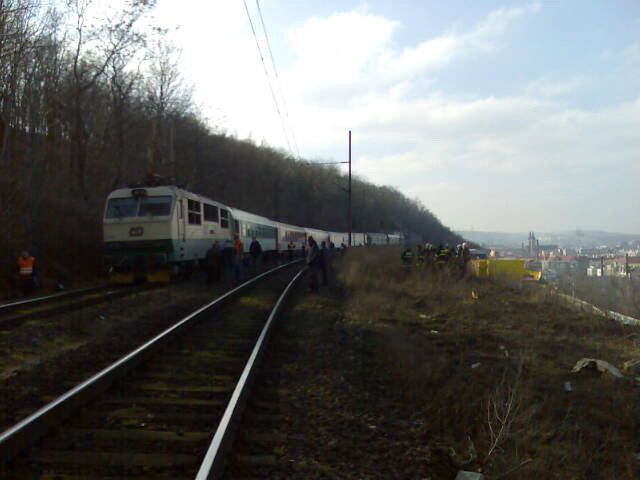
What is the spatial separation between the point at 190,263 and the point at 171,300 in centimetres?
467

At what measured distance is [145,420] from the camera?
5.12 m

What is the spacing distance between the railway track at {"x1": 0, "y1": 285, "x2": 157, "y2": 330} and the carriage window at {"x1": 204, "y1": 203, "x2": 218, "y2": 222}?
4857mm

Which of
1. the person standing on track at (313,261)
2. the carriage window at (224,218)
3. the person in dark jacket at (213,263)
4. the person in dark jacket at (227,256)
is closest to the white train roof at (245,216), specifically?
the carriage window at (224,218)

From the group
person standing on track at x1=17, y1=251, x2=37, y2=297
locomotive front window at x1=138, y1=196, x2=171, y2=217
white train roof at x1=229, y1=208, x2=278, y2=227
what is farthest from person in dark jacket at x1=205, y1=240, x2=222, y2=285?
white train roof at x1=229, y1=208, x2=278, y2=227

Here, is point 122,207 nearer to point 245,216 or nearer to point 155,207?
point 155,207

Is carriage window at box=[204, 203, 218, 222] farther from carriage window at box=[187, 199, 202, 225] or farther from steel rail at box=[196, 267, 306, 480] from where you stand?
steel rail at box=[196, 267, 306, 480]

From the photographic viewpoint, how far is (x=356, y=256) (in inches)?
1074

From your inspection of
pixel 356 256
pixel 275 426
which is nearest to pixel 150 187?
pixel 356 256

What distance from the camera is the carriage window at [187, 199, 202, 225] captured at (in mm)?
18797

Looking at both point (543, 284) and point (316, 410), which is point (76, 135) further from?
point (316, 410)

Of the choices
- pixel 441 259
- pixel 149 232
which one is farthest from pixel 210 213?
pixel 441 259

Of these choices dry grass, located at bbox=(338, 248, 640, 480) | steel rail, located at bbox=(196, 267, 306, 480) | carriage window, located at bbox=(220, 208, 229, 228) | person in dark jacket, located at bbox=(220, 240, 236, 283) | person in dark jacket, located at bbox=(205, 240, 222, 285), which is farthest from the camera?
carriage window, located at bbox=(220, 208, 229, 228)

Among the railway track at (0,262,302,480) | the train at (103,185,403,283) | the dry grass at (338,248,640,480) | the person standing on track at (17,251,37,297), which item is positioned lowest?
the dry grass at (338,248,640,480)

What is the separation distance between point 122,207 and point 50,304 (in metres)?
5.00
